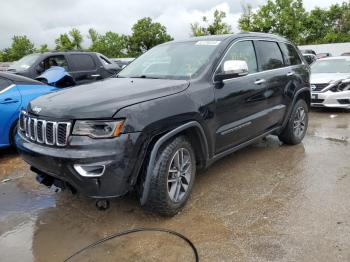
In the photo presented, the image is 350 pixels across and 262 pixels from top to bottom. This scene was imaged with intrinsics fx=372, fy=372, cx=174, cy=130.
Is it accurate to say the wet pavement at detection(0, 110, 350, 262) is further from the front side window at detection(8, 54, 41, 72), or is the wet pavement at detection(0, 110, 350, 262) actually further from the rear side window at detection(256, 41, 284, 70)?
the front side window at detection(8, 54, 41, 72)

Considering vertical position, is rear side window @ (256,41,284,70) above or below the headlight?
above

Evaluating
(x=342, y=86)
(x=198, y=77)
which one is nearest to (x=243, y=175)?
(x=198, y=77)

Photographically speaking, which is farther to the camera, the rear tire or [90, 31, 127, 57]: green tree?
[90, 31, 127, 57]: green tree

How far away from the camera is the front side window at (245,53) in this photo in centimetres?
454

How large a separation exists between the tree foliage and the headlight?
38170 mm

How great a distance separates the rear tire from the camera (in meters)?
5.91

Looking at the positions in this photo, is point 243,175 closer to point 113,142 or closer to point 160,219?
point 160,219

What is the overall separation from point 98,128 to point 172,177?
93 centimetres

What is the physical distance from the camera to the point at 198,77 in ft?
13.2

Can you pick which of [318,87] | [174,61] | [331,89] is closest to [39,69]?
[174,61]

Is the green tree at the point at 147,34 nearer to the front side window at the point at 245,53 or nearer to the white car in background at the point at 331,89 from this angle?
the white car in background at the point at 331,89

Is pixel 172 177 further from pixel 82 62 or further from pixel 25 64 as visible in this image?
pixel 82 62

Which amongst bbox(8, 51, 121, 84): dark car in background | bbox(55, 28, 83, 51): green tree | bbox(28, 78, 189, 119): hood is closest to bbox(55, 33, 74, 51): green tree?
bbox(55, 28, 83, 51): green tree

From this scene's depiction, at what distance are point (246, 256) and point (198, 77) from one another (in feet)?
6.25
